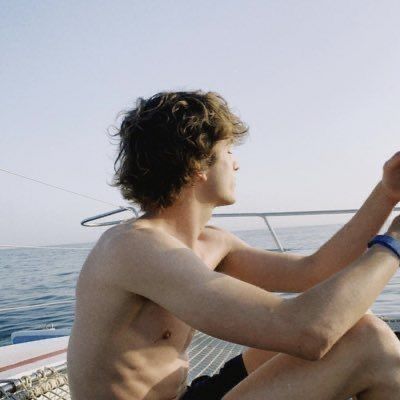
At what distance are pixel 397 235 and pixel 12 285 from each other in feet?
51.5

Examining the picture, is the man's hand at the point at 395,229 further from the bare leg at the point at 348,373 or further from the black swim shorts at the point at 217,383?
the black swim shorts at the point at 217,383

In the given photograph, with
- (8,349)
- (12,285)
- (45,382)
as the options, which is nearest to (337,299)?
(45,382)

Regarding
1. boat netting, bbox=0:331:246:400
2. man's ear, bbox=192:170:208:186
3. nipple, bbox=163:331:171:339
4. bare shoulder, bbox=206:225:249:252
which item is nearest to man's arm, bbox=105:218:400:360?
nipple, bbox=163:331:171:339

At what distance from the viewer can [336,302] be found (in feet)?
3.10

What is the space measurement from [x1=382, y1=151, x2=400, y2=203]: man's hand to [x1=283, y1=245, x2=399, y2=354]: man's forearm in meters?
0.50

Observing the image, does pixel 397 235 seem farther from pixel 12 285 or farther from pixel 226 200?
pixel 12 285

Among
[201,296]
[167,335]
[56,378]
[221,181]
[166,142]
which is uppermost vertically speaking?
[166,142]

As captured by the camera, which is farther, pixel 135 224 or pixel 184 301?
pixel 135 224

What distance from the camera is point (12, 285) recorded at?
1502 centimetres

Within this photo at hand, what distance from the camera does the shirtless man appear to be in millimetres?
970

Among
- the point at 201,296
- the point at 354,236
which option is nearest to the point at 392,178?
the point at 354,236

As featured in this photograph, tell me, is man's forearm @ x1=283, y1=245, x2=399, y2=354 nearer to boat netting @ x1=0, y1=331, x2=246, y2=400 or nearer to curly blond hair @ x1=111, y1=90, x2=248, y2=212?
curly blond hair @ x1=111, y1=90, x2=248, y2=212

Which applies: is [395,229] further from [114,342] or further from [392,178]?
[114,342]

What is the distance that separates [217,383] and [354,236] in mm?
661
